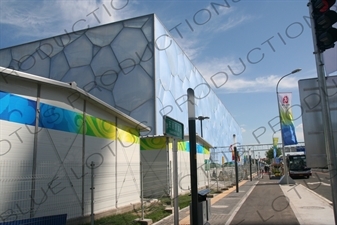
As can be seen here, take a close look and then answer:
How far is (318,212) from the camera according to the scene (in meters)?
11.4

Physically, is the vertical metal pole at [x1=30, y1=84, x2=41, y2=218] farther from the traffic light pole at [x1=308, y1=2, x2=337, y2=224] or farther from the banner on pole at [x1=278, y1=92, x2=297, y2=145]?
the banner on pole at [x1=278, y1=92, x2=297, y2=145]

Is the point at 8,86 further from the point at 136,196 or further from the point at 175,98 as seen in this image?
the point at 175,98

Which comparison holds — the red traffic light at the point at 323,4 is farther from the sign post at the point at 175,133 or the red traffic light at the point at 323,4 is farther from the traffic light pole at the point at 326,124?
the sign post at the point at 175,133

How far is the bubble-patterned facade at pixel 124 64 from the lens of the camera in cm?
2527

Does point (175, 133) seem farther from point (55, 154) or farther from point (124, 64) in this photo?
point (124, 64)

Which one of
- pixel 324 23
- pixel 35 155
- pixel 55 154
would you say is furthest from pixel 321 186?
pixel 35 155

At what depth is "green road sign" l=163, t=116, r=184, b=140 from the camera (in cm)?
716

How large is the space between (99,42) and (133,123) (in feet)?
55.9

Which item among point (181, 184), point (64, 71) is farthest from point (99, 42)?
point (181, 184)

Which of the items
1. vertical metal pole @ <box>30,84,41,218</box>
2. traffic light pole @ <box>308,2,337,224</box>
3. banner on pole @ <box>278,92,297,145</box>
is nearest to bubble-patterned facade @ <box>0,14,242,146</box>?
banner on pole @ <box>278,92,297,145</box>

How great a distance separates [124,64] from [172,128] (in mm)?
20113

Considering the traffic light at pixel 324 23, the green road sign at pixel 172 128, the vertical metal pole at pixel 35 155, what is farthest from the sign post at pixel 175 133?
the vertical metal pole at pixel 35 155

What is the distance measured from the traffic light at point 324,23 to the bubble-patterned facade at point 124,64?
62.5 feet

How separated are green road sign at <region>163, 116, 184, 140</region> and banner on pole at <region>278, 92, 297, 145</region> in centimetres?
1885
